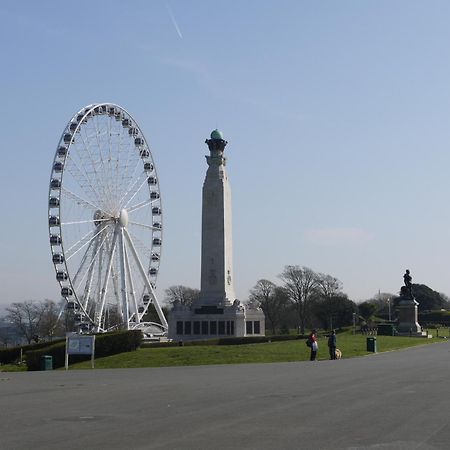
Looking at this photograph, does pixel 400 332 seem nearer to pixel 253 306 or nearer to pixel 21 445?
pixel 253 306

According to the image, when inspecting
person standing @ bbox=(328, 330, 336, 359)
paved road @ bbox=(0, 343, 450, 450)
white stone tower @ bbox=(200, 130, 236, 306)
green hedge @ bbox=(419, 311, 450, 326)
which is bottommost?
paved road @ bbox=(0, 343, 450, 450)

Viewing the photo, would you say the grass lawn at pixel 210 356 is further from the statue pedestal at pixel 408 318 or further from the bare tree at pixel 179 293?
the bare tree at pixel 179 293

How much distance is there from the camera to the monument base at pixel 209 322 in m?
87.3

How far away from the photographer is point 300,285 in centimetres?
12850

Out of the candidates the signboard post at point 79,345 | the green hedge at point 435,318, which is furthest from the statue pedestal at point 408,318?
the green hedge at point 435,318

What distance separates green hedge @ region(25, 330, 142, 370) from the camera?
4381cm

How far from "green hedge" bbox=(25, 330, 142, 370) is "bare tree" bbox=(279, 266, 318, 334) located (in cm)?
8146

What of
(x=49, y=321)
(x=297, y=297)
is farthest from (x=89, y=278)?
(x=297, y=297)

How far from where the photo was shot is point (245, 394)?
20672 millimetres

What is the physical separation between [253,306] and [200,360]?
2298 inches

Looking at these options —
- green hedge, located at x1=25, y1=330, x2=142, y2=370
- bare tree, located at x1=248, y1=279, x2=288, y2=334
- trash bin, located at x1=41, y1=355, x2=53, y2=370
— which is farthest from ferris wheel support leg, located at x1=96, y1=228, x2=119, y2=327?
bare tree, located at x1=248, y1=279, x2=288, y2=334

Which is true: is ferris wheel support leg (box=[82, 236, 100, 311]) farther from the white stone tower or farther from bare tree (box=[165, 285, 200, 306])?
bare tree (box=[165, 285, 200, 306])

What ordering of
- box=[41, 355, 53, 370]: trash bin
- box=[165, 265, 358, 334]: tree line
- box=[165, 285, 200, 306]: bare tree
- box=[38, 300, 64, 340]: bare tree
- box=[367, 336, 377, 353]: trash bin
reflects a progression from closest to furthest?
box=[41, 355, 53, 370]: trash bin → box=[367, 336, 377, 353]: trash bin → box=[38, 300, 64, 340]: bare tree → box=[165, 265, 358, 334]: tree line → box=[165, 285, 200, 306]: bare tree

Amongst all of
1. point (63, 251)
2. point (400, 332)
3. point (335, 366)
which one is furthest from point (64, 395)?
point (400, 332)
